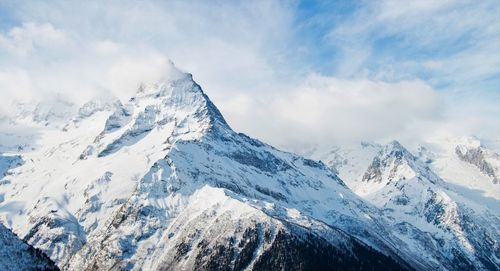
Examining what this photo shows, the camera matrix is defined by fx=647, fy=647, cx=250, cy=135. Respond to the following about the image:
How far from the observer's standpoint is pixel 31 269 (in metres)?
199

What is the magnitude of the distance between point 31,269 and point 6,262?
7.79 meters

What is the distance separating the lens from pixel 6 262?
196000mm
